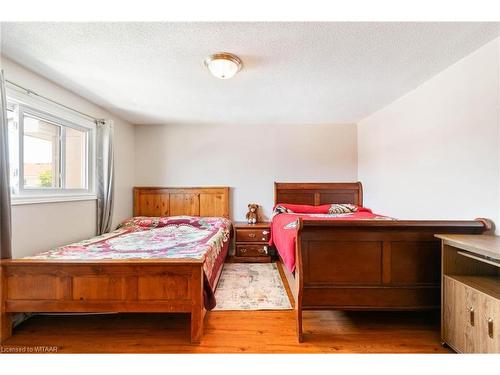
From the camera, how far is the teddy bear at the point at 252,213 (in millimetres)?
3631

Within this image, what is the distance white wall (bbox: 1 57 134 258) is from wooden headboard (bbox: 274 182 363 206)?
2426 mm

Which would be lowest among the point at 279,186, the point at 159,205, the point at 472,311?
the point at 472,311

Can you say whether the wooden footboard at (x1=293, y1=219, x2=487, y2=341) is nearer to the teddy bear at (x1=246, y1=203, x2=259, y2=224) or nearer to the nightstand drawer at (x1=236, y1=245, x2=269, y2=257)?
the nightstand drawer at (x1=236, y1=245, x2=269, y2=257)

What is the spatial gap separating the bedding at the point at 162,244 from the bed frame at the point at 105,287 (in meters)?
0.11

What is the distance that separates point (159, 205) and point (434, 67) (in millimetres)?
3750

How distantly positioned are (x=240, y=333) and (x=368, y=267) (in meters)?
1.08

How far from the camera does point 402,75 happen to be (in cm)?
207

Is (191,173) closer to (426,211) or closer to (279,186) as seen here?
(279,186)

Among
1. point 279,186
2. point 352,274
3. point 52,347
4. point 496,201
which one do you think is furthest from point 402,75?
point 52,347

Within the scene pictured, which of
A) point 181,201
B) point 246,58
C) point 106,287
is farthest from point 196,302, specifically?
point 181,201

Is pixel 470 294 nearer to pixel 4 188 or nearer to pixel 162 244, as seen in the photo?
pixel 162 244

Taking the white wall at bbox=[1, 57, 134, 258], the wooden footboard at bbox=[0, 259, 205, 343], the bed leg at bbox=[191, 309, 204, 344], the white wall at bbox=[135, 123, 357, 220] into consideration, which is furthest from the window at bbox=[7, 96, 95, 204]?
the bed leg at bbox=[191, 309, 204, 344]

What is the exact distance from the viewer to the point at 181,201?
3727 millimetres

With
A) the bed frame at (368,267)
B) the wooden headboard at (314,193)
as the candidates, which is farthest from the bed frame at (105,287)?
the wooden headboard at (314,193)
